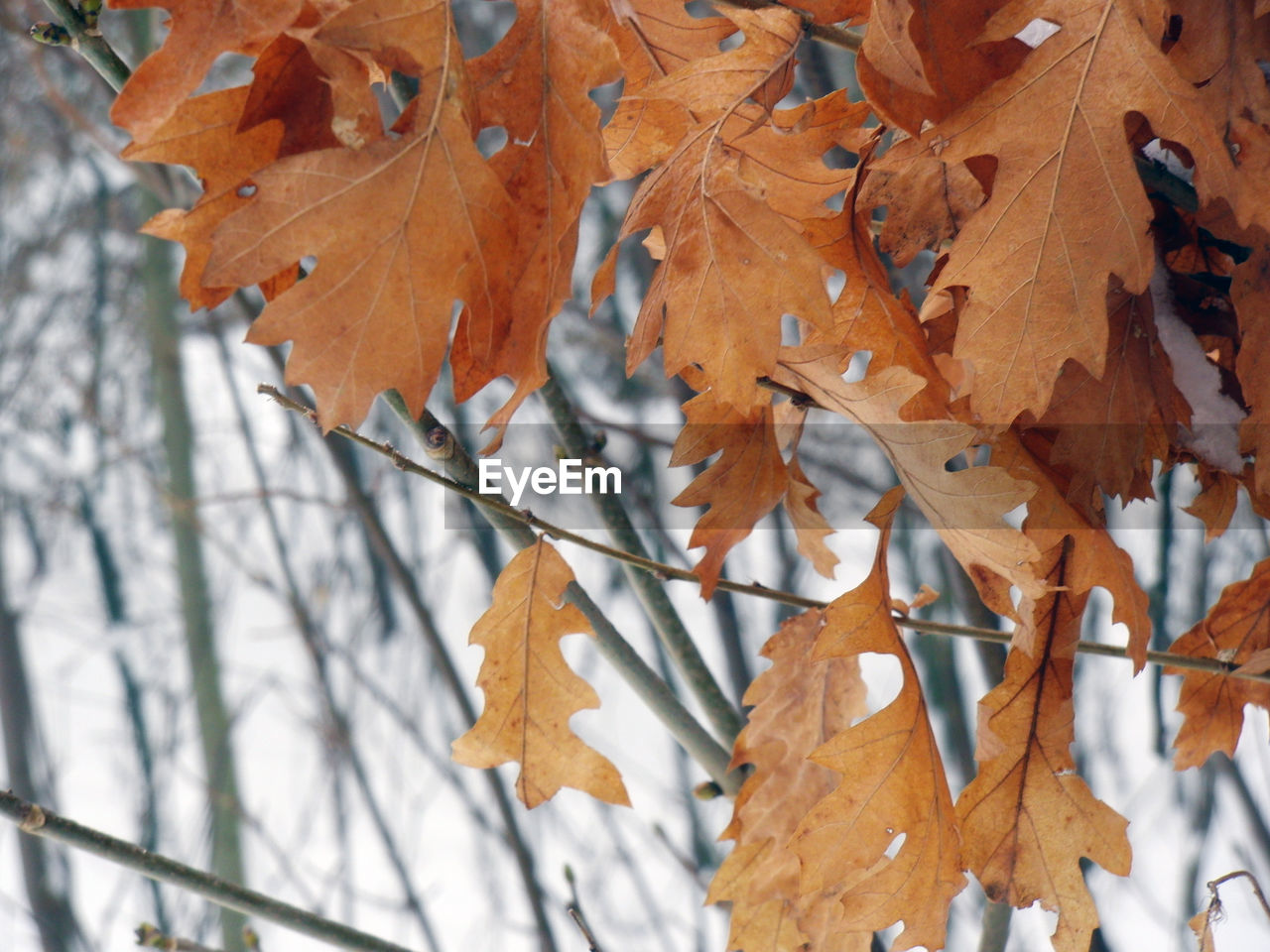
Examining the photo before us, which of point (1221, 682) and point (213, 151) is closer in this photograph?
point (213, 151)

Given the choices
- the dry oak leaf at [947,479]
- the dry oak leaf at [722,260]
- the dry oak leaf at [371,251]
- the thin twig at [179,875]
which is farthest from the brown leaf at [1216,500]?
the thin twig at [179,875]

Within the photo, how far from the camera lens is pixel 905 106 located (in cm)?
35

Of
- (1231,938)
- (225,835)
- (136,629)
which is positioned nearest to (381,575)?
(225,835)

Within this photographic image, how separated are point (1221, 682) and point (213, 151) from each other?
551mm

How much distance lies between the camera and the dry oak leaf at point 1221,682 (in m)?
0.49

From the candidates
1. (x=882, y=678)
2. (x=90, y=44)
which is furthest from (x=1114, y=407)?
(x=882, y=678)

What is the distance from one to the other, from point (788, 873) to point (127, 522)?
2541 mm

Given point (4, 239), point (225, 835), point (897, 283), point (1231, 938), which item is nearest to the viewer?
point (897, 283)

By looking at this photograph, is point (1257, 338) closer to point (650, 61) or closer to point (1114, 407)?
point (1114, 407)

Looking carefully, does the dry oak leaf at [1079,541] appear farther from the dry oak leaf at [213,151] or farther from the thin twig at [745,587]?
the dry oak leaf at [213,151]

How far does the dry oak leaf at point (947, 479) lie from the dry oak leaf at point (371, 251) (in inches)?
6.1

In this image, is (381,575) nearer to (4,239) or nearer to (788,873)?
(4,239)

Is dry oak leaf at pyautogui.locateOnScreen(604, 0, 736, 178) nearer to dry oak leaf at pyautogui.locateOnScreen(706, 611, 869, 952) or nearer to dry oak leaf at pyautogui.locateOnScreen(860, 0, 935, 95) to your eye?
dry oak leaf at pyautogui.locateOnScreen(860, 0, 935, 95)

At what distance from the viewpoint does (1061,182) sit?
0.33 metres
